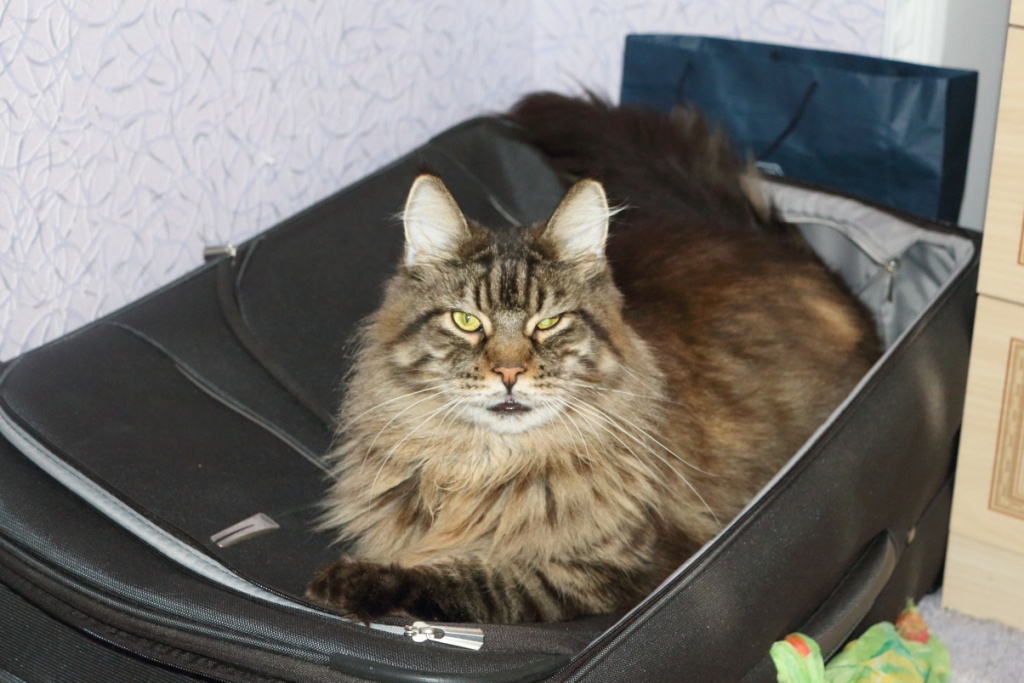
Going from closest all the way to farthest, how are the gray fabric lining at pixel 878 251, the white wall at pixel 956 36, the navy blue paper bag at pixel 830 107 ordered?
A: the gray fabric lining at pixel 878 251
the navy blue paper bag at pixel 830 107
the white wall at pixel 956 36

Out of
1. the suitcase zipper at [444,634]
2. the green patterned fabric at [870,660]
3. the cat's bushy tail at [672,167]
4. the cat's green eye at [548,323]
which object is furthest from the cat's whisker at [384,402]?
the cat's bushy tail at [672,167]

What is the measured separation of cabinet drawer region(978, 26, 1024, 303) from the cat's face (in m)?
0.53

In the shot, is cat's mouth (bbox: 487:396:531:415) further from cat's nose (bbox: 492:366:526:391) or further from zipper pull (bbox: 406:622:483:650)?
zipper pull (bbox: 406:622:483:650)

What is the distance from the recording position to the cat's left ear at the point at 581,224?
1.37m

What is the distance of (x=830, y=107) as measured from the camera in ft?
6.98

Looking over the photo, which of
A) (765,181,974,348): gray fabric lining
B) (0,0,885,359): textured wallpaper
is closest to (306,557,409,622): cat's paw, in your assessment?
(0,0,885,359): textured wallpaper

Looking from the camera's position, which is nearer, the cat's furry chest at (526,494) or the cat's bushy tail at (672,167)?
the cat's furry chest at (526,494)

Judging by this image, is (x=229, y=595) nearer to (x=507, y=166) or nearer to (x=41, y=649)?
(x=41, y=649)

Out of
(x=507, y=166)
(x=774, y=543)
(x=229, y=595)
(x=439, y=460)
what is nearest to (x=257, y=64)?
(x=507, y=166)

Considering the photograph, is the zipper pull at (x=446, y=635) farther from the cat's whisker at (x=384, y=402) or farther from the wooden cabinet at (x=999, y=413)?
the wooden cabinet at (x=999, y=413)

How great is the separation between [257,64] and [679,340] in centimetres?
90

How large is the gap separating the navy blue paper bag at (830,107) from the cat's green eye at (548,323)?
90cm

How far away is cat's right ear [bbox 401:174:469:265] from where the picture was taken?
137 centimetres

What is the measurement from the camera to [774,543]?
1.37m
